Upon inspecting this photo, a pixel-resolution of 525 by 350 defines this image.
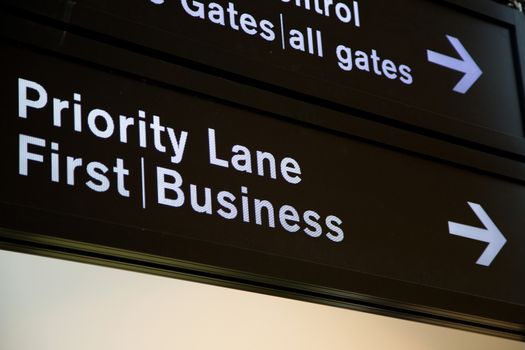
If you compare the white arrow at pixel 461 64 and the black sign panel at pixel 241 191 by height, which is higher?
the white arrow at pixel 461 64

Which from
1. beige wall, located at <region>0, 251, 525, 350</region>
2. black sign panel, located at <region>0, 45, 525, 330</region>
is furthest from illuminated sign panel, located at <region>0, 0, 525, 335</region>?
beige wall, located at <region>0, 251, 525, 350</region>

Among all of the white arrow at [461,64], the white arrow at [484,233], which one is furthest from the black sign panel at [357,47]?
the white arrow at [484,233]

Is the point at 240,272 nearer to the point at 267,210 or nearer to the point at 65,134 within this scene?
the point at 267,210

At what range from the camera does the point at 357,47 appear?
1967 millimetres

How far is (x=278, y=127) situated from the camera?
1774 mm

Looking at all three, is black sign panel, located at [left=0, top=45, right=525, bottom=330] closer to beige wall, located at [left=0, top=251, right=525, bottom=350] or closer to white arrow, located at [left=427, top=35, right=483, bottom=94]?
white arrow, located at [left=427, top=35, right=483, bottom=94]

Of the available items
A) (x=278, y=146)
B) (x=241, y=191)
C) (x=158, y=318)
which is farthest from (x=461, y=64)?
(x=158, y=318)

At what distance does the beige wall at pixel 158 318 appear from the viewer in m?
3.55

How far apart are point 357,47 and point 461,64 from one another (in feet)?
0.83

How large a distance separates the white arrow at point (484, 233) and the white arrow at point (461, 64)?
0.27 m

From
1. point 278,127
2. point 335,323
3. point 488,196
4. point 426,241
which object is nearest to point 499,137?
point 488,196

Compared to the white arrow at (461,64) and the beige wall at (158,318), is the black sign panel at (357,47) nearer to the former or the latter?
the white arrow at (461,64)

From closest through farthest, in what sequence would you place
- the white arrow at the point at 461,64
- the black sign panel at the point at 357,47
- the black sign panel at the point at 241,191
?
1. the black sign panel at the point at 241,191
2. the black sign panel at the point at 357,47
3. the white arrow at the point at 461,64

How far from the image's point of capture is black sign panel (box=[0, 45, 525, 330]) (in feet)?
4.91
